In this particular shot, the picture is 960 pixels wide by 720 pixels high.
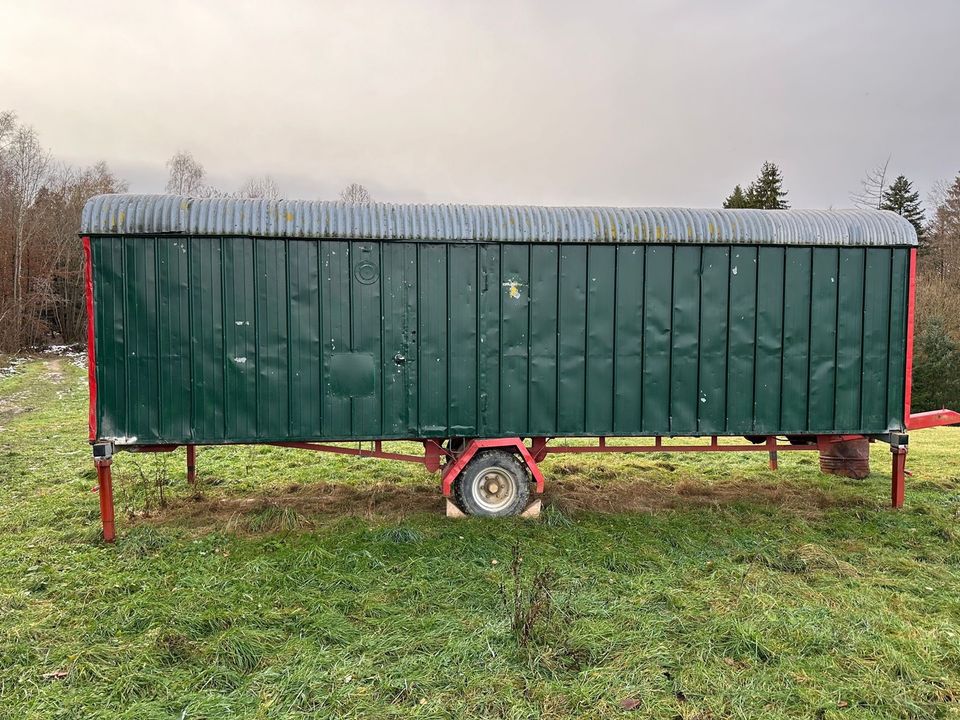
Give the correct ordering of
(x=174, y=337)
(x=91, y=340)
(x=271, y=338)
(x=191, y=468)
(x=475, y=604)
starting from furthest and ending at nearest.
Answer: (x=191, y=468) → (x=271, y=338) → (x=174, y=337) → (x=91, y=340) → (x=475, y=604)

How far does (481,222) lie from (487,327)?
1.19 metres

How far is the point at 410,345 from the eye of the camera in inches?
257

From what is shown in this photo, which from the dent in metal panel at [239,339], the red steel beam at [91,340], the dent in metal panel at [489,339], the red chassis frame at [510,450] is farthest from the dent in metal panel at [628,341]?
the red steel beam at [91,340]

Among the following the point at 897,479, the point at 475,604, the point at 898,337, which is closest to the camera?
the point at 475,604

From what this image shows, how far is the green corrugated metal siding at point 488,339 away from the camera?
6.18m

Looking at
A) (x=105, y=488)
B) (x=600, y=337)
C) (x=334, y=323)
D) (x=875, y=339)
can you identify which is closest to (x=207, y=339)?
(x=334, y=323)

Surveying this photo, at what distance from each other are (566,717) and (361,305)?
14.8 ft

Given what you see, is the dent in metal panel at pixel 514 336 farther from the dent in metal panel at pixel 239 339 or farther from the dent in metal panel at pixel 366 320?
the dent in metal panel at pixel 239 339

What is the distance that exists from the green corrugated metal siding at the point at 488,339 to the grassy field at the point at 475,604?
45.4 inches

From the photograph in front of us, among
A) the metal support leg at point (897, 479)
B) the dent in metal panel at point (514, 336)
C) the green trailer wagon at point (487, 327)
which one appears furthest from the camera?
the metal support leg at point (897, 479)

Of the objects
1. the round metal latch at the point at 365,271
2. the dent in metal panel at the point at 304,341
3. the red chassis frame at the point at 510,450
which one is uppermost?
the round metal latch at the point at 365,271

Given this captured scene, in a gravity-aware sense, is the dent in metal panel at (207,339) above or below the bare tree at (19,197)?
below

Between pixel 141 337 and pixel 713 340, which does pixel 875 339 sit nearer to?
pixel 713 340

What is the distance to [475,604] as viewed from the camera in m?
4.56
